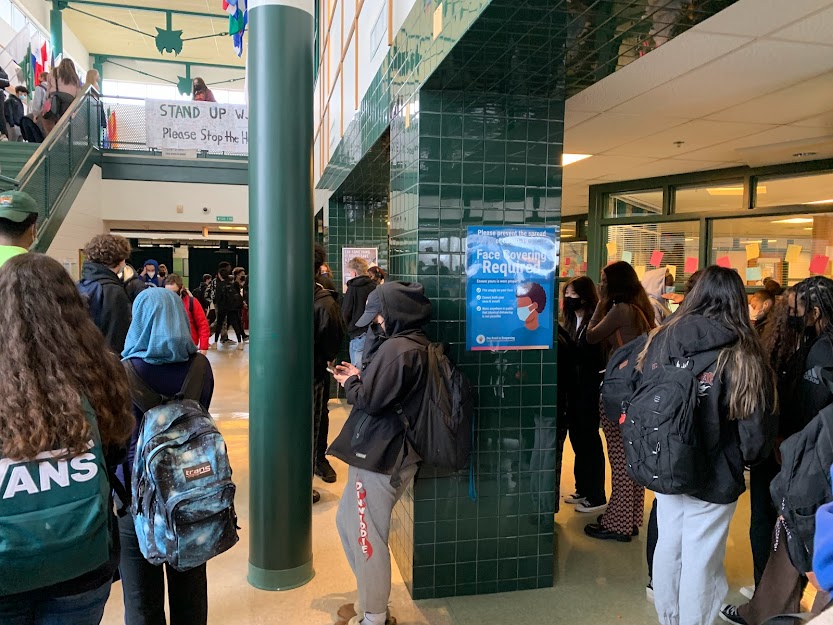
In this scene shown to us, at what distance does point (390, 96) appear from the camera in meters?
3.51

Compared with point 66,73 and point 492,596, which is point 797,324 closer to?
point 492,596

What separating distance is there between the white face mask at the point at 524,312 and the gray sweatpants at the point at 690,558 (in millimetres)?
972

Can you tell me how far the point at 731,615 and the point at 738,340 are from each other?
4.42 ft

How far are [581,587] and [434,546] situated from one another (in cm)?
80

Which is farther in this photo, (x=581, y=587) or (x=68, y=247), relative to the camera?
(x=68, y=247)

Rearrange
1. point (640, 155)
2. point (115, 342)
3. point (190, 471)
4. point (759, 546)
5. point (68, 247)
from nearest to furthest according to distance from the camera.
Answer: point (190, 471)
point (759, 546)
point (115, 342)
point (640, 155)
point (68, 247)

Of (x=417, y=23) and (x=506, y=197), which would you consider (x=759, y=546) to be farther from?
(x=417, y=23)

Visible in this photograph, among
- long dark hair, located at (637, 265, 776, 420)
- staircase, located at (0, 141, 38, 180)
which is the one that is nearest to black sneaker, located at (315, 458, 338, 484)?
long dark hair, located at (637, 265, 776, 420)

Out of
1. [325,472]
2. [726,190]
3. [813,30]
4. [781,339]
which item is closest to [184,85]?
[726,190]

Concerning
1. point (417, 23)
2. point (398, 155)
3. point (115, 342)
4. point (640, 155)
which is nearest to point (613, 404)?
point (398, 155)

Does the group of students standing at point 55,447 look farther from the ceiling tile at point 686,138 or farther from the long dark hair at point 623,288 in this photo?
the ceiling tile at point 686,138

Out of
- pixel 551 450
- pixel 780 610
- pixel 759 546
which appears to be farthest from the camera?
pixel 551 450

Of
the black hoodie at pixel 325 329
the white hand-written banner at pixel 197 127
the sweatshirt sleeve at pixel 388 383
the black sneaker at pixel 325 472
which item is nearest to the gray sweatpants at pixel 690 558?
the sweatshirt sleeve at pixel 388 383

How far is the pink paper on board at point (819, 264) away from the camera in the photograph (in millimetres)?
5086
